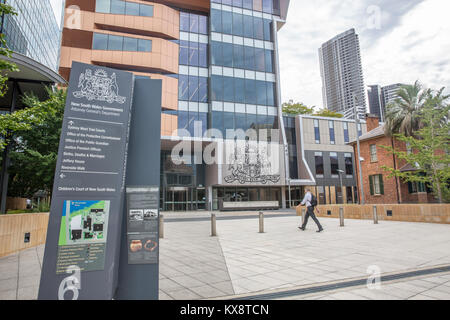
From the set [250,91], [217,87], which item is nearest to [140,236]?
[217,87]

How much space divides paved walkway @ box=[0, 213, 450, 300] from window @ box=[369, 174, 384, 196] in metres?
16.6

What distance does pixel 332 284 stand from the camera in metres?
4.48

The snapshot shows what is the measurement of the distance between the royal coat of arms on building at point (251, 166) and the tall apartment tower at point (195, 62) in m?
0.26

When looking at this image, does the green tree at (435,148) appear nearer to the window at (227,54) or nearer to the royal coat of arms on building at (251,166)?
the royal coat of arms on building at (251,166)

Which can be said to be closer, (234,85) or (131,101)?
(131,101)

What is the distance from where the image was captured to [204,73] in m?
34.6

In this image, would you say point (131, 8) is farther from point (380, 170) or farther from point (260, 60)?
point (380, 170)

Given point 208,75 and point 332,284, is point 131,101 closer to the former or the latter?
point 332,284

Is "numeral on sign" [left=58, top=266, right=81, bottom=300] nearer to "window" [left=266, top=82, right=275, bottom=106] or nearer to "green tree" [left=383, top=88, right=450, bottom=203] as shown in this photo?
"green tree" [left=383, top=88, right=450, bottom=203]

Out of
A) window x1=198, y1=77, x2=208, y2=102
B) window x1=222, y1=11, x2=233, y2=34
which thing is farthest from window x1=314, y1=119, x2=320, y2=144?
window x1=222, y1=11, x2=233, y2=34

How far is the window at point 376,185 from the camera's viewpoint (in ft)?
81.3

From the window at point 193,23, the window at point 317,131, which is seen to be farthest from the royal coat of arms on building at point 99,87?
the window at point 317,131
